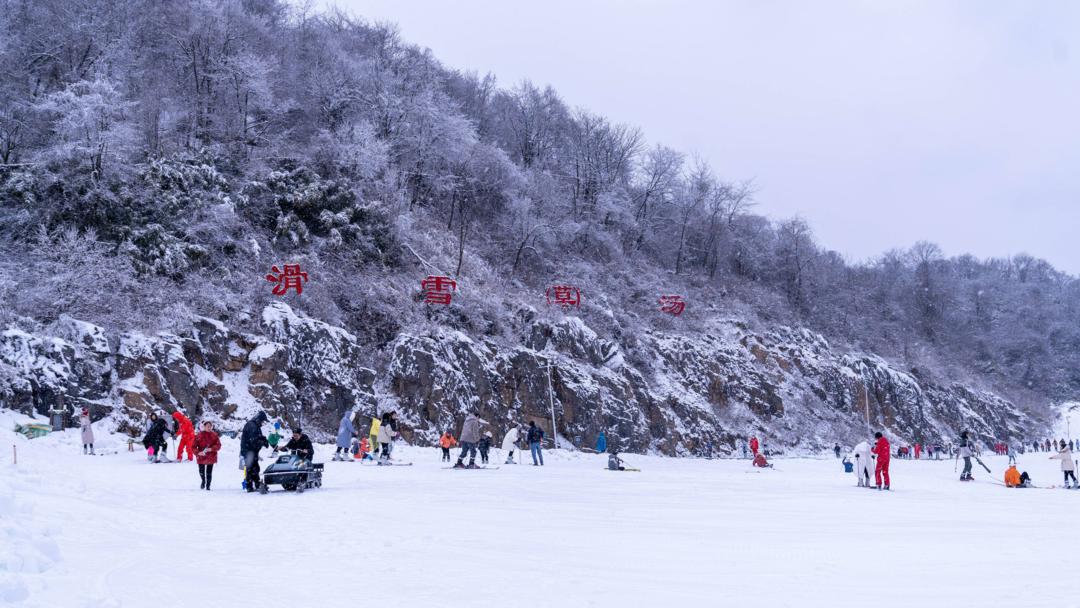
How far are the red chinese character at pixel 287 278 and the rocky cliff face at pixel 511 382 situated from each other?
166 cm

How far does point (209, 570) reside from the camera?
7051 mm

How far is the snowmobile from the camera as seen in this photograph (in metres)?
14.3

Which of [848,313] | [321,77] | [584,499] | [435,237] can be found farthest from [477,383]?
[848,313]

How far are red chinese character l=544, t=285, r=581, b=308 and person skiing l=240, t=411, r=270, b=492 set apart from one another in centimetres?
2570

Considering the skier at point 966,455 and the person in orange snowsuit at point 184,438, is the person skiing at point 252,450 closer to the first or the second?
the person in orange snowsuit at point 184,438

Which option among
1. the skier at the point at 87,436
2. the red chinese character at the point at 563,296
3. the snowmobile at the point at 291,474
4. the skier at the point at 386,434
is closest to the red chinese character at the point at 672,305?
the red chinese character at the point at 563,296

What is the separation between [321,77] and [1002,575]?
41.6 m

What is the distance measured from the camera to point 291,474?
1445cm

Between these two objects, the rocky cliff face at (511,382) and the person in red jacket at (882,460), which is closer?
the person in red jacket at (882,460)

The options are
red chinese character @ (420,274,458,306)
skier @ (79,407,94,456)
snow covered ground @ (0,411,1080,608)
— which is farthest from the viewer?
red chinese character @ (420,274,458,306)

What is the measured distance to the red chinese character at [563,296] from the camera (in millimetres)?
39809

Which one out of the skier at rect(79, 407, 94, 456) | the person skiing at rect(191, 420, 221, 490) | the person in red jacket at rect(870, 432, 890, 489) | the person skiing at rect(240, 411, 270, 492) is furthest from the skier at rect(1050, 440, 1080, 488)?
the skier at rect(79, 407, 94, 456)

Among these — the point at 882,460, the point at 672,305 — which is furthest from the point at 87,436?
the point at 672,305

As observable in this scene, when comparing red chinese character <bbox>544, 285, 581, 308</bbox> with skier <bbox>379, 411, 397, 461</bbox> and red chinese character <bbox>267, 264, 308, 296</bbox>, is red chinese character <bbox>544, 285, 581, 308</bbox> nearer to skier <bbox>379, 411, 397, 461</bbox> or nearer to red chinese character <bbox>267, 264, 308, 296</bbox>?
red chinese character <bbox>267, 264, 308, 296</bbox>
